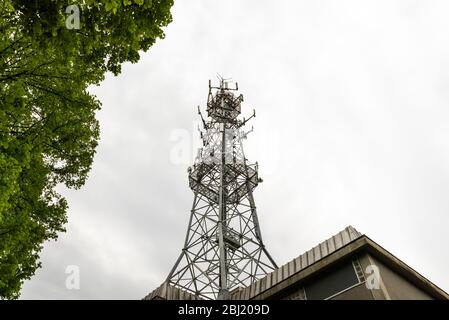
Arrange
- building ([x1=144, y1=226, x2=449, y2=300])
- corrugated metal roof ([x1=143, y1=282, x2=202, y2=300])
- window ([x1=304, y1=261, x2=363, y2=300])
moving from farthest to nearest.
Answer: corrugated metal roof ([x1=143, y1=282, x2=202, y2=300])
window ([x1=304, y1=261, x2=363, y2=300])
building ([x1=144, y1=226, x2=449, y2=300])

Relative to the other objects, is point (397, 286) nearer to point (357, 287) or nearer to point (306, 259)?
point (357, 287)

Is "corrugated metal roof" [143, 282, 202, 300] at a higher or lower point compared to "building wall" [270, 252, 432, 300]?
higher

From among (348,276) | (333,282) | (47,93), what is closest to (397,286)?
(348,276)

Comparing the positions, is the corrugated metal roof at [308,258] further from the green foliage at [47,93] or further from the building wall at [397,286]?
the green foliage at [47,93]

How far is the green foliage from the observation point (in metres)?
6.33

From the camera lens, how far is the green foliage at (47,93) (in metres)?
6.33

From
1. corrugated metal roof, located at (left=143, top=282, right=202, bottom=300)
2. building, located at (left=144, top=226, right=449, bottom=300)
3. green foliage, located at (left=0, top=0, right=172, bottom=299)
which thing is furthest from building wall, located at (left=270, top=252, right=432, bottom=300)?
green foliage, located at (left=0, top=0, right=172, bottom=299)

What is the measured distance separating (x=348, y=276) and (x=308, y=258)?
4.40 feet

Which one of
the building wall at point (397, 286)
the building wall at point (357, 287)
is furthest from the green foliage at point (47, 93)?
the building wall at point (397, 286)

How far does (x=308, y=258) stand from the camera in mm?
10211

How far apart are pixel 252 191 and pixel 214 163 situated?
3.18 metres

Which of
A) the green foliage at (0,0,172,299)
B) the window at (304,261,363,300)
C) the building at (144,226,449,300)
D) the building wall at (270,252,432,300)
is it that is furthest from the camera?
the window at (304,261,363,300)

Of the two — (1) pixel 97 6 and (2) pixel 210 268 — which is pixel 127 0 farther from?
(2) pixel 210 268

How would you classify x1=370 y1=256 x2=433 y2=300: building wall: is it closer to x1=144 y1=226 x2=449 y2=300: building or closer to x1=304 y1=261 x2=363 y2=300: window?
x1=144 y1=226 x2=449 y2=300: building
